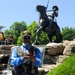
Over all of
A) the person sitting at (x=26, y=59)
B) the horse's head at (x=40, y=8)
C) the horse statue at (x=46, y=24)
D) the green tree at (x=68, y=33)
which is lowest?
the person sitting at (x=26, y=59)

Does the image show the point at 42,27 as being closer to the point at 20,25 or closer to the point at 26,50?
the point at 26,50

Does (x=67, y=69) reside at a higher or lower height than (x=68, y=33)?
lower

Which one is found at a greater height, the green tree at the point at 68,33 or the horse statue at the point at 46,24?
the green tree at the point at 68,33

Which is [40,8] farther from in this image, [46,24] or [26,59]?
[26,59]

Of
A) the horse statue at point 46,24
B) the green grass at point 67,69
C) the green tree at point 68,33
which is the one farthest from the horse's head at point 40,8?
the green tree at point 68,33

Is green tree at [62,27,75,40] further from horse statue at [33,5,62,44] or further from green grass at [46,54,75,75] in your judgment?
green grass at [46,54,75,75]

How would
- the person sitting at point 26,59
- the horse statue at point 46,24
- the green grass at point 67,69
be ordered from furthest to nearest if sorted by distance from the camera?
the horse statue at point 46,24 < the green grass at point 67,69 < the person sitting at point 26,59

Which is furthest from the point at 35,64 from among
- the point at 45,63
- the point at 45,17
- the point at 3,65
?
the point at 45,17

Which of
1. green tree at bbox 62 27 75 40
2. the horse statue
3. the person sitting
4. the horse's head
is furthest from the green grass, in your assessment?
green tree at bbox 62 27 75 40

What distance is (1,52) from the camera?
1560cm

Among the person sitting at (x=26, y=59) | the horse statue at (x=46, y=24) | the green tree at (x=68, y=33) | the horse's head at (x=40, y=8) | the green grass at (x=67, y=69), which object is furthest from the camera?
the green tree at (x=68, y=33)

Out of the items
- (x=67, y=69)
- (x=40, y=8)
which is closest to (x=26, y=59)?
(x=67, y=69)

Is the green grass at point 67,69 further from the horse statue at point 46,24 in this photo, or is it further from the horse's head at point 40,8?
the horse's head at point 40,8

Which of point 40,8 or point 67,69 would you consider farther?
point 40,8
